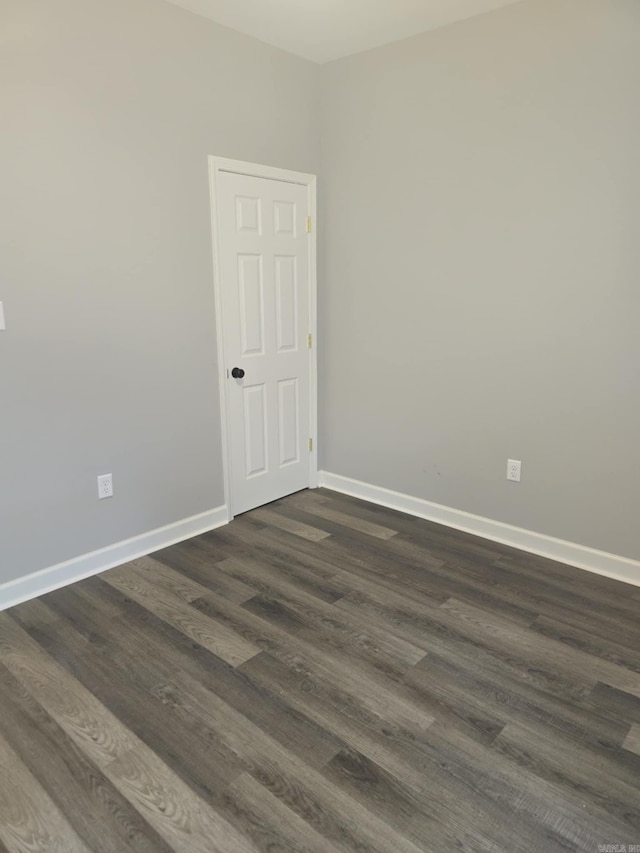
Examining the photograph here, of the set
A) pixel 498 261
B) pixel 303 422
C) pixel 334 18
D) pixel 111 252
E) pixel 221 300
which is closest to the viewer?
pixel 111 252

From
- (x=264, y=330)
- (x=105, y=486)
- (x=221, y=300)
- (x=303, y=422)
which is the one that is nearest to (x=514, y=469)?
(x=303, y=422)

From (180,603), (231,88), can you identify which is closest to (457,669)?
(180,603)

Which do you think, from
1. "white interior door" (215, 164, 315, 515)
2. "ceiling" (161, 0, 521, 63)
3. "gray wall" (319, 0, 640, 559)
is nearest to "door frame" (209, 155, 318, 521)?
"white interior door" (215, 164, 315, 515)

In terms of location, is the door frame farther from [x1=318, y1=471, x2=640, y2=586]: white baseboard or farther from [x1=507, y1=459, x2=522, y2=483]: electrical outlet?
[x1=507, y1=459, x2=522, y2=483]: electrical outlet

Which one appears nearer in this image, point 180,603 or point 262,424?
point 180,603

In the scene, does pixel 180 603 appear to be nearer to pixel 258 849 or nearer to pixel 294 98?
pixel 258 849

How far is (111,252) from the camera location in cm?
274

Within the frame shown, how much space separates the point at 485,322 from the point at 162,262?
177 cm

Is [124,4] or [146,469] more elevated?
[124,4]

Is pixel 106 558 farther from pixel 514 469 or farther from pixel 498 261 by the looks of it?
pixel 498 261

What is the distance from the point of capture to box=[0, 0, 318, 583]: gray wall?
7.97 feet

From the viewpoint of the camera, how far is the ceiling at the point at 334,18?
8.94 feet

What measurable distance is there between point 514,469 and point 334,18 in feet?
8.36

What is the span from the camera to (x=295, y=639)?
7.76 feet
